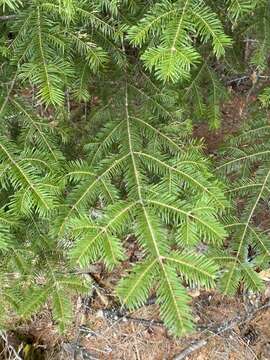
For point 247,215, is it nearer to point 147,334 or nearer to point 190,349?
point 190,349

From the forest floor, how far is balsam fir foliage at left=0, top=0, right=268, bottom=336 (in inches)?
53.3

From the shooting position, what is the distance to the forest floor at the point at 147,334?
3.32m

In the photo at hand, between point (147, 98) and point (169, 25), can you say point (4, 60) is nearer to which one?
point (147, 98)

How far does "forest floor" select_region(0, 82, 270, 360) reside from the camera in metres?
3.32

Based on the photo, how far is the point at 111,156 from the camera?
7.21ft

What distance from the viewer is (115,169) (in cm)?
213

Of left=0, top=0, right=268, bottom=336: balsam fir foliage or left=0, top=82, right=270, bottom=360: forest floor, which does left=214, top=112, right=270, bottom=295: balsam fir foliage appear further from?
left=0, top=82, right=270, bottom=360: forest floor

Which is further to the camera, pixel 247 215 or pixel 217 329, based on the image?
pixel 217 329

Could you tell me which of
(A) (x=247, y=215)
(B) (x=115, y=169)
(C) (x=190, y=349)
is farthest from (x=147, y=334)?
(B) (x=115, y=169)

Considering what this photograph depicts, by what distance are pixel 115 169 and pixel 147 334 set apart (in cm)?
189

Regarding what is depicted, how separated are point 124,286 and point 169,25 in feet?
3.52

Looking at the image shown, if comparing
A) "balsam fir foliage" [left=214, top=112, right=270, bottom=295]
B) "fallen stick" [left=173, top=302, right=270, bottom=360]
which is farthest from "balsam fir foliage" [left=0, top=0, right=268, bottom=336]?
"fallen stick" [left=173, top=302, right=270, bottom=360]

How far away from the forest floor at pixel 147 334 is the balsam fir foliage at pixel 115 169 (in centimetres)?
135

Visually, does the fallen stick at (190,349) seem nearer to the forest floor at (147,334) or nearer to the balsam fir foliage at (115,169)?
the forest floor at (147,334)
